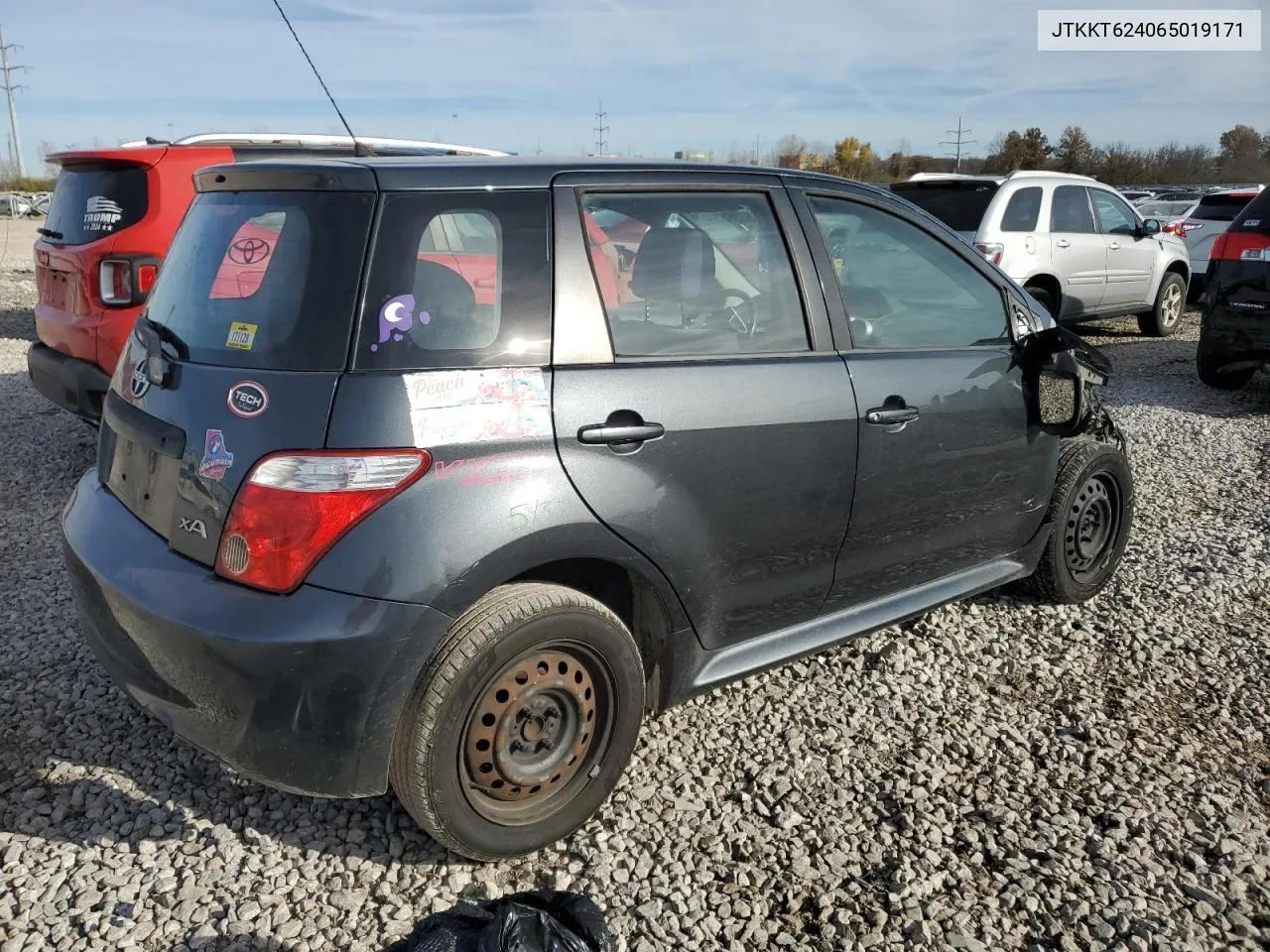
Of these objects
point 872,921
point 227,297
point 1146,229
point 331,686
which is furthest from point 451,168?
point 1146,229

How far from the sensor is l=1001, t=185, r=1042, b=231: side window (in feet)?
30.7

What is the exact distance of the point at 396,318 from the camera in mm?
2299

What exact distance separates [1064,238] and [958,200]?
52.2 inches

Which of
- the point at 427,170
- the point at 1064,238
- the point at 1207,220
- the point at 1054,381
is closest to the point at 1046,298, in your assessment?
the point at 1064,238

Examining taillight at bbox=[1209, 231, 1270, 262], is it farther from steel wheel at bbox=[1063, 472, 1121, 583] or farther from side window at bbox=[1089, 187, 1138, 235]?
steel wheel at bbox=[1063, 472, 1121, 583]

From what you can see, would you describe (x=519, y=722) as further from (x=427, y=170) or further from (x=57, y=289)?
(x=57, y=289)

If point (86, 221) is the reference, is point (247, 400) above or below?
below

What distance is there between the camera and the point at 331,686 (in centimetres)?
220

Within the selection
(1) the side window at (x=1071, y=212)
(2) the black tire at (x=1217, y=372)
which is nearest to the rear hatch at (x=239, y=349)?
(2) the black tire at (x=1217, y=372)

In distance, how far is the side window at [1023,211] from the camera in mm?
9359

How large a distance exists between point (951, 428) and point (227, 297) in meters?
2.29

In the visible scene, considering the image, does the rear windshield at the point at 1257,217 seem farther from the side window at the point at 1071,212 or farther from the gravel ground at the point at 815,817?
the gravel ground at the point at 815,817

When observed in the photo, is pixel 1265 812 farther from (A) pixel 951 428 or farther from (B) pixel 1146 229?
(B) pixel 1146 229

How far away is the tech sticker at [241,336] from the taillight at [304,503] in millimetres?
361
